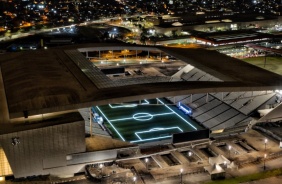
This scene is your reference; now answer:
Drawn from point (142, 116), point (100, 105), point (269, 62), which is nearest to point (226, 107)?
point (142, 116)

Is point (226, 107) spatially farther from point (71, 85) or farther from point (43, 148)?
point (43, 148)

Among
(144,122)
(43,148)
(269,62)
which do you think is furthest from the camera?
(269,62)

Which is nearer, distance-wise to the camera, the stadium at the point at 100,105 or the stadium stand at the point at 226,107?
the stadium at the point at 100,105

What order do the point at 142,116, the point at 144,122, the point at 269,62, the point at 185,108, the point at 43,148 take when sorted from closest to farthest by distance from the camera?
the point at 43,148 < the point at 144,122 < the point at 142,116 < the point at 185,108 < the point at 269,62

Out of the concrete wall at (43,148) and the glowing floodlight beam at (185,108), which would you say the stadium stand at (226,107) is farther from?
the concrete wall at (43,148)

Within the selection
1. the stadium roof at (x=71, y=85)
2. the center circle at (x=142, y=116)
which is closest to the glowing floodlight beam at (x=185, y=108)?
the center circle at (x=142, y=116)
